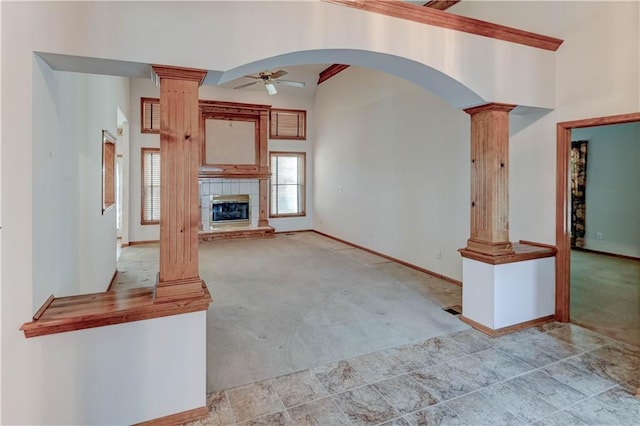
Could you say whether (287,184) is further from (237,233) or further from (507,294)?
(507,294)

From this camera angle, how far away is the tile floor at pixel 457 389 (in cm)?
216

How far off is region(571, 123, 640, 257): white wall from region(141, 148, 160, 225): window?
27.3ft

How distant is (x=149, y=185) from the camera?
8008 mm

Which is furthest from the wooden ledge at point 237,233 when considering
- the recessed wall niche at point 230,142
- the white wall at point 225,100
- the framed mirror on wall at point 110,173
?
the framed mirror on wall at point 110,173

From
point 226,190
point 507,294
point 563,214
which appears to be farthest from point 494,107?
point 226,190

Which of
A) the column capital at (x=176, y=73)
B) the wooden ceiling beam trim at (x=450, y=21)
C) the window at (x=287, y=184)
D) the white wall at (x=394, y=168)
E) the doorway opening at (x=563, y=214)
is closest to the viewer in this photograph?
the column capital at (x=176, y=73)

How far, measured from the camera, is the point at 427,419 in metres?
2.14

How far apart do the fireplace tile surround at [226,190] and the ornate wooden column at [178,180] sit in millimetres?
6247

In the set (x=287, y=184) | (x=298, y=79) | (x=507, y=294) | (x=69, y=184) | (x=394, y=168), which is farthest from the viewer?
(x=287, y=184)

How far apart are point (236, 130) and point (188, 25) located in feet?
22.1

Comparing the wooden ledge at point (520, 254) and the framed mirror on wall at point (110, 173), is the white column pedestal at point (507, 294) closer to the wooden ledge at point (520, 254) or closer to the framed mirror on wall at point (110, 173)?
the wooden ledge at point (520, 254)

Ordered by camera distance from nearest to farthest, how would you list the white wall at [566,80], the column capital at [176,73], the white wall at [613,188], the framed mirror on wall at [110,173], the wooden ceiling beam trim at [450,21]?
the column capital at [176,73] < the wooden ceiling beam trim at [450,21] < the white wall at [566,80] < the framed mirror on wall at [110,173] < the white wall at [613,188]

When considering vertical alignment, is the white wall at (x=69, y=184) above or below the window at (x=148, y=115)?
below

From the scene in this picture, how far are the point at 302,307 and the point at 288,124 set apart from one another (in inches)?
→ 256
